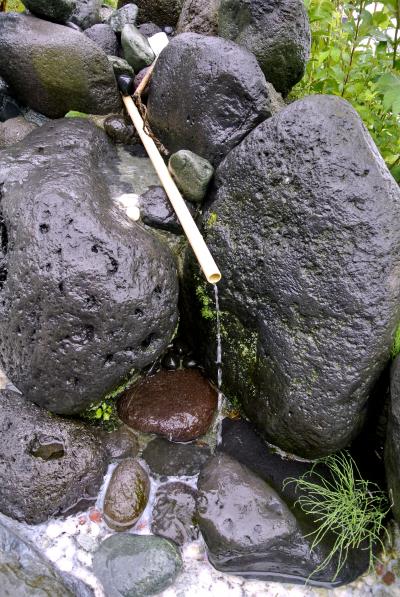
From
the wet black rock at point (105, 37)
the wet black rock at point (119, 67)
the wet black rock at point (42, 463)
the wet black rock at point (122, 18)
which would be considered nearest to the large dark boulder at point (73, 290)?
the wet black rock at point (42, 463)

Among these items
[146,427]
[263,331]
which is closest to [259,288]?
[263,331]

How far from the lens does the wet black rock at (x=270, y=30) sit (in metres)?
3.81

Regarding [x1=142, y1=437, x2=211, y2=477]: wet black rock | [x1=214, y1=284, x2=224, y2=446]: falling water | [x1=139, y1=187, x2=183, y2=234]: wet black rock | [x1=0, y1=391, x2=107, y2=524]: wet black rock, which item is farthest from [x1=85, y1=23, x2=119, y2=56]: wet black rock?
[x1=142, y1=437, x2=211, y2=477]: wet black rock

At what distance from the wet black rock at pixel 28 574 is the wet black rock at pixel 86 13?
4.63m

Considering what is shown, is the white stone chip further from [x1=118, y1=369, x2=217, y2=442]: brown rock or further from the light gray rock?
[x1=118, y1=369, x2=217, y2=442]: brown rock

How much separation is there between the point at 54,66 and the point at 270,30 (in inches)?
69.5

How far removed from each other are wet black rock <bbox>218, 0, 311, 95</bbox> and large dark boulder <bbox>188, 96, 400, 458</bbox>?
4.00 feet

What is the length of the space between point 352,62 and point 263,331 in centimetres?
238

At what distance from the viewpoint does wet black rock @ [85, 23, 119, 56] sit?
479cm

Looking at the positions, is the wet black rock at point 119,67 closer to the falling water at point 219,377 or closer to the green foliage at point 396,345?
the falling water at point 219,377

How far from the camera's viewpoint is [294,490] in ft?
10.2

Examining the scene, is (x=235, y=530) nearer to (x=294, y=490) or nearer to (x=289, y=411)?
(x=294, y=490)

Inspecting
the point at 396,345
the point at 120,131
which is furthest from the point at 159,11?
the point at 396,345

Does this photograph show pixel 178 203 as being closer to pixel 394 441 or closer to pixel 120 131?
pixel 120 131
